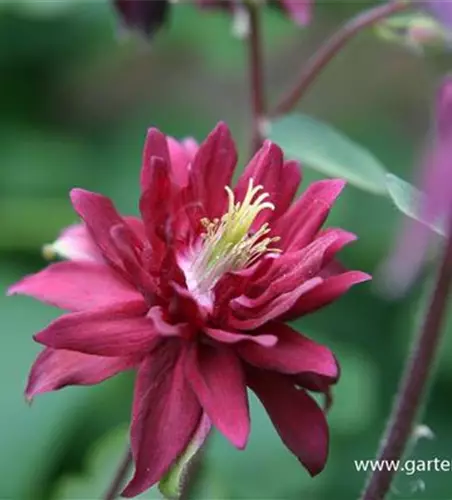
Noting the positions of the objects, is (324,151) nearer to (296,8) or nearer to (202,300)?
(296,8)

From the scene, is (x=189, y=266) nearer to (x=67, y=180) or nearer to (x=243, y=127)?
(x=67, y=180)

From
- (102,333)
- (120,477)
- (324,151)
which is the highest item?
(324,151)

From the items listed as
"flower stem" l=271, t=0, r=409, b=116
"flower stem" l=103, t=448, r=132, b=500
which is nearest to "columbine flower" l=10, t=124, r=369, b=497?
"flower stem" l=103, t=448, r=132, b=500

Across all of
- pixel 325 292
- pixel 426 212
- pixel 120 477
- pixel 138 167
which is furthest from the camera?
pixel 138 167

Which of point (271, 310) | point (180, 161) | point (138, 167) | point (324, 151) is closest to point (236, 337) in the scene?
point (271, 310)

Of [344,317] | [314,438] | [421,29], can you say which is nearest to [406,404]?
[314,438]

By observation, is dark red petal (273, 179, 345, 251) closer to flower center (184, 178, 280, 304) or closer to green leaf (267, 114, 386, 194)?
flower center (184, 178, 280, 304)

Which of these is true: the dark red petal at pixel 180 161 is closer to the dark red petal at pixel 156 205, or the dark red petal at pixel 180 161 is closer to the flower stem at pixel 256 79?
the dark red petal at pixel 156 205
